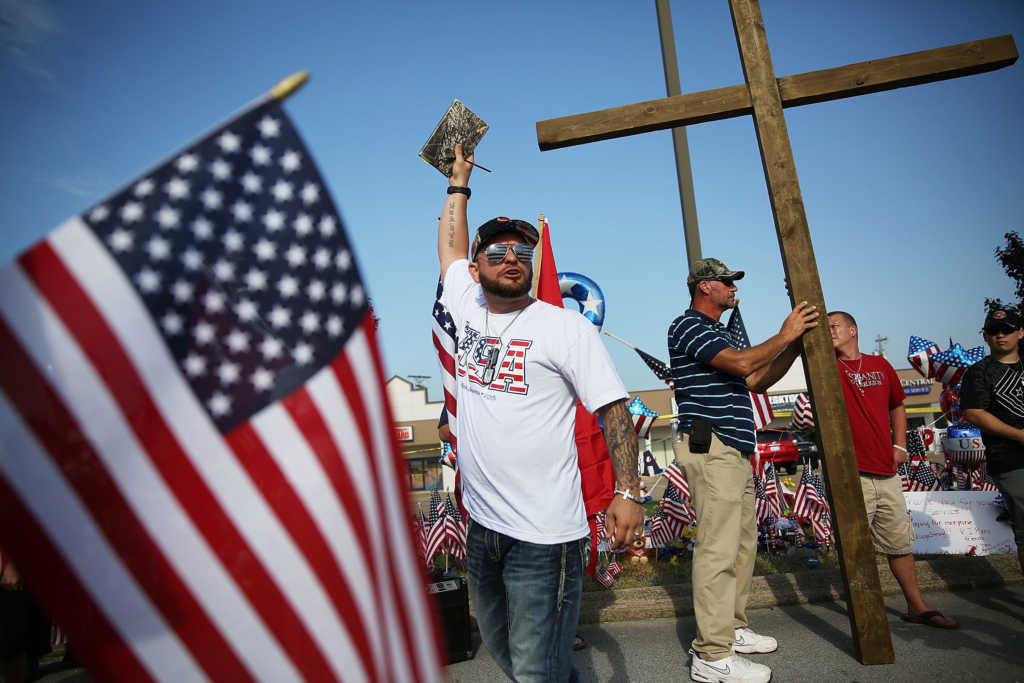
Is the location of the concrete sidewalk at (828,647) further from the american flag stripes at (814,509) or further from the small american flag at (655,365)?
the small american flag at (655,365)

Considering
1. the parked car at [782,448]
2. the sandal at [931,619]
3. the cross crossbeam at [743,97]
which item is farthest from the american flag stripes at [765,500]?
the parked car at [782,448]

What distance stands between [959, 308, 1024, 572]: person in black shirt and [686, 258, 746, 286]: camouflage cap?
2.01 metres

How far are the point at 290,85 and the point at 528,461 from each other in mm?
1670

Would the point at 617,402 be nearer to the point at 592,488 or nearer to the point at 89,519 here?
the point at 592,488

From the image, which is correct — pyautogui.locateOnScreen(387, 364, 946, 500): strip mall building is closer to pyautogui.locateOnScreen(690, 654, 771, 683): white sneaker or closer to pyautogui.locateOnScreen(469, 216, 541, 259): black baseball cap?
pyautogui.locateOnScreen(690, 654, 771, 683): white sneaker

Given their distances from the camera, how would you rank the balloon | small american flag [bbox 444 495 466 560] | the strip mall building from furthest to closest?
the strip mall building < the balloon < small american flag [bbox 444 495 466 560]

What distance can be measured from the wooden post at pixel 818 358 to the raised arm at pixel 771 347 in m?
0.07

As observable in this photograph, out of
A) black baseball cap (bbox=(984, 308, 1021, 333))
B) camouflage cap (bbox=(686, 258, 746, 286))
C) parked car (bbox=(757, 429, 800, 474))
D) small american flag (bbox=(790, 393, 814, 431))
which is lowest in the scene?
parked car (bbox=(757, 429, 800, 474))

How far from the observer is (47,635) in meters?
3.93

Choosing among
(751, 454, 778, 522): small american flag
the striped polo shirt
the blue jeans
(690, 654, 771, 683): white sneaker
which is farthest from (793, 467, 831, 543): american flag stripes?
the blue jeans

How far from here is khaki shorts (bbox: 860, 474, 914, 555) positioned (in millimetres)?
4637

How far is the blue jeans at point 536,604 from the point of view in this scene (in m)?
2.47

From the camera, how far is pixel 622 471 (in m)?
2.51

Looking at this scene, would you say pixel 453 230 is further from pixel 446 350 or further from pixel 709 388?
pixel 709 388
